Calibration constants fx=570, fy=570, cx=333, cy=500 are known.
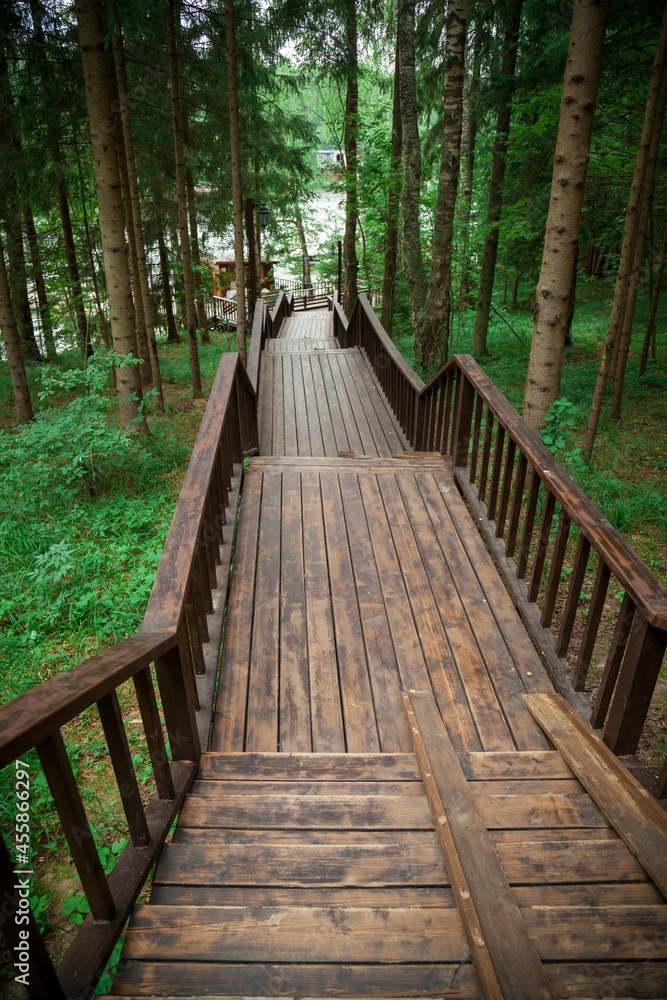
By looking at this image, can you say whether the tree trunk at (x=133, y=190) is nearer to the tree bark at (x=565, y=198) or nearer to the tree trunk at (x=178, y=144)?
the tree trunk at (x=178, y=144)

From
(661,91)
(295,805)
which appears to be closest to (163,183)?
(661,91)

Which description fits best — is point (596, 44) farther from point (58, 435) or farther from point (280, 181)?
point (280, 181)

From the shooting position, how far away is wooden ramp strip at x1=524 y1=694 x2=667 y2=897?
1751 mm

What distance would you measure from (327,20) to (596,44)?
722cm

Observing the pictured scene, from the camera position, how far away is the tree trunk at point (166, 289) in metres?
13.6

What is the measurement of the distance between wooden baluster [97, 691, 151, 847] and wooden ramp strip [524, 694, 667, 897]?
1.50m

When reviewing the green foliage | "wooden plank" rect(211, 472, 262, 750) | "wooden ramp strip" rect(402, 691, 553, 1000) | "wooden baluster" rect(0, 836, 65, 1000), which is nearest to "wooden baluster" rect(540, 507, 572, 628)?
"wooden ramp strip" rect(402, 691, 553, 1000)

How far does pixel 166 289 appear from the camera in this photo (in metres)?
15.4

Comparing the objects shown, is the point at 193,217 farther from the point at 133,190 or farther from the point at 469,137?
the point at 469,137

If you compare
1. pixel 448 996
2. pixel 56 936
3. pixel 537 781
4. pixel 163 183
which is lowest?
pixel 56 936

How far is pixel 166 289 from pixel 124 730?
15723mm

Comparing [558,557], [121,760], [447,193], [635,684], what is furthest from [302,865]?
[447,193]

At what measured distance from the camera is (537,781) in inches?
83.7

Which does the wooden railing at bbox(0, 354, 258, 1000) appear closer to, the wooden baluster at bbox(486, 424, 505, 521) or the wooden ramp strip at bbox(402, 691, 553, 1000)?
the wooden ramp strip at bbox(402, 691, 553, 1000)
